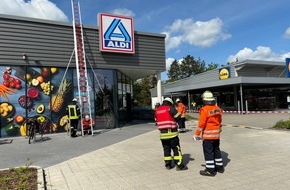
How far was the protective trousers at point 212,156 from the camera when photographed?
6047mm

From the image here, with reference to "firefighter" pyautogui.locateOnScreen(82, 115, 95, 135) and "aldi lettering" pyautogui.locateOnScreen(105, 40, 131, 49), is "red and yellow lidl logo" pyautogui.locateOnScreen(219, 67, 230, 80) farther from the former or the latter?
"firefighter" pyautogui.locateOnScreen(82, 115, 95, 135)

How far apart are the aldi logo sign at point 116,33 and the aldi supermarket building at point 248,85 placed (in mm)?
14879

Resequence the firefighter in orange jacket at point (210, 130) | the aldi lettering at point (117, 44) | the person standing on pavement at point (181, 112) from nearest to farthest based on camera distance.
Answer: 1. the firefighter in orange jacket at point (210, 130)
2. the person standing on pavement at point (181, 112)
3. the aldi lettering at point (117, 44)

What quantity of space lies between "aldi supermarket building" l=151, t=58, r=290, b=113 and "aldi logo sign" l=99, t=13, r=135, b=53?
48.8ft

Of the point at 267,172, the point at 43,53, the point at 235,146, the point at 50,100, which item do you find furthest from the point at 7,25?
the point at 267,172

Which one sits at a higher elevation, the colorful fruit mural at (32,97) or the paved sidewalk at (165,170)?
the colorful fruit mural at (32,97)

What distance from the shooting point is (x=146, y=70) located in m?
17.5

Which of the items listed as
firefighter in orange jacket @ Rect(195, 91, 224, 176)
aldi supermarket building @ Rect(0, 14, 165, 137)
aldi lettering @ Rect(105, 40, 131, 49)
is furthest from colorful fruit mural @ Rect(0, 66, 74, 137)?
firefighter in orange jacket @ Rect(195, 91, 224, 176)

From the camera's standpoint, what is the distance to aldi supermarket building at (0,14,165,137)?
529 inches

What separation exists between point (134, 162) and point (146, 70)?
10.4m

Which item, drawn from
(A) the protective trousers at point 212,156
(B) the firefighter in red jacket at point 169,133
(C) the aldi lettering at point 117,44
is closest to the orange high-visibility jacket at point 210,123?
(A) the protective trousers at point 212,156

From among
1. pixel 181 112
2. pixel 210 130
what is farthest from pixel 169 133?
pixel 181 112

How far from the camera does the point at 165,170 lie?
6.61m

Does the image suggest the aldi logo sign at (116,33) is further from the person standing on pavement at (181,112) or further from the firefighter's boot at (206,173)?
the firefighter's boot at (206,173)
